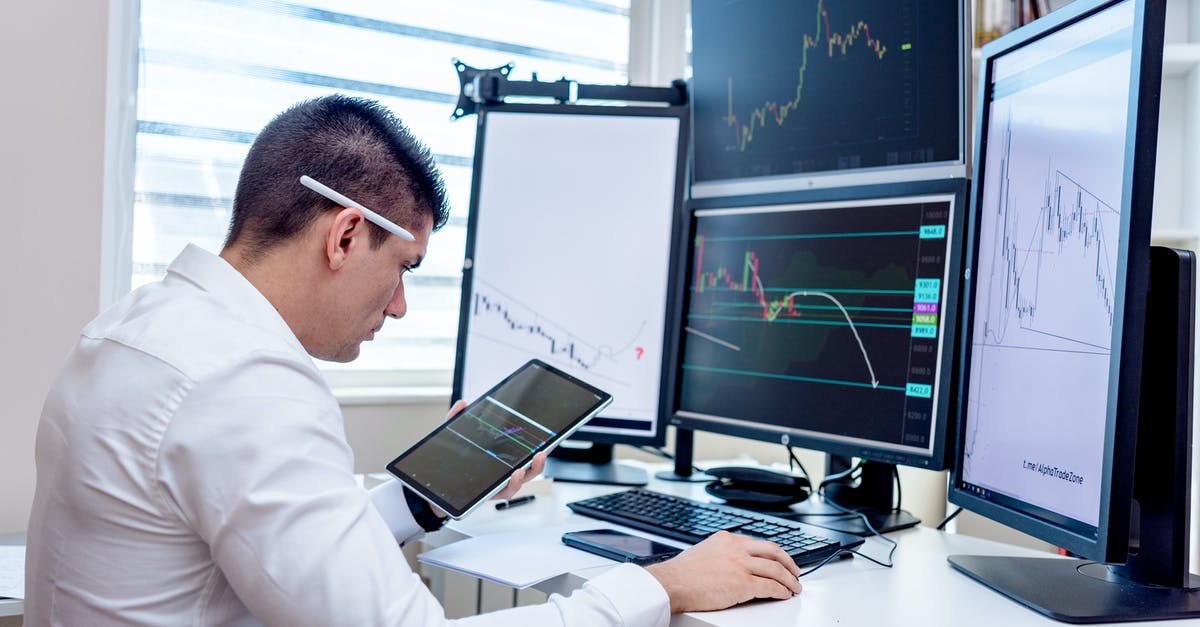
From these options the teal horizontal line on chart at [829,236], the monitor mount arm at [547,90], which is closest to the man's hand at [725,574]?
the teal horizontal line on chart at [829,236]

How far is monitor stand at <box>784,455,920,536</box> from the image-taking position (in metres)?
1.41

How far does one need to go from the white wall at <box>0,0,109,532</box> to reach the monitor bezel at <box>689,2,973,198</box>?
996 millimetres

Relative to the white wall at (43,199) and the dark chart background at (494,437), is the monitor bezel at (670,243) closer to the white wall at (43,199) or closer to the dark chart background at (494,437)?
the dark chart background at (494,437)

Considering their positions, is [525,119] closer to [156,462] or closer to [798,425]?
[798,425]

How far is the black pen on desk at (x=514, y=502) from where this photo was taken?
146 cm

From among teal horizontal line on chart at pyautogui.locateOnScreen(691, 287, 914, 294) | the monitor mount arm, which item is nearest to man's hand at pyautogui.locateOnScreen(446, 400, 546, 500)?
teal horizontal line on chart at pyautogui.locateOnScreen(691, 287, 914, 294)

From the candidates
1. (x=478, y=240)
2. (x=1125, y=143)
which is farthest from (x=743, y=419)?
(x=1125, y=143)

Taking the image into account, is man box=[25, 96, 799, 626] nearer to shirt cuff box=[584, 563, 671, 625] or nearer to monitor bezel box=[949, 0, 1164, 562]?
shirt cuff box=[584, 563, 671, 625]

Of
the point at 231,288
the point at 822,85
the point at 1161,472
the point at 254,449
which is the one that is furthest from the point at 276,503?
the point at 822,85

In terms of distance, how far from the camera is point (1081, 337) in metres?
1.02

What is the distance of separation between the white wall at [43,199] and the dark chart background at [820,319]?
3.25 feet

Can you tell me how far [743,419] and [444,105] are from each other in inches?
41.4

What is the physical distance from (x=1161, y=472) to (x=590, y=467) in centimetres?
94

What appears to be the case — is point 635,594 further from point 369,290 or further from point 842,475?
point 842,475
